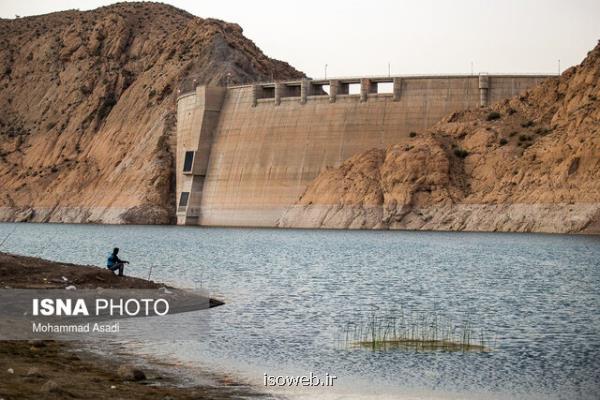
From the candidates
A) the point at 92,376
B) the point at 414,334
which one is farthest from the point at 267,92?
the point at 92,376

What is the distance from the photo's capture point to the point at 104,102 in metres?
153

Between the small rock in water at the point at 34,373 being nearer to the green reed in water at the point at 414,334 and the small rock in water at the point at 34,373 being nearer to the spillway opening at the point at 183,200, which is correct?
the green reed in water at the point at 414,334

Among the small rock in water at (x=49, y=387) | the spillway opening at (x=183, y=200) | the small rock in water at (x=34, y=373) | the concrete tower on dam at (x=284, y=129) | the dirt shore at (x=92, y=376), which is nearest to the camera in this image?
the small rock in water at (x=49, y=387)

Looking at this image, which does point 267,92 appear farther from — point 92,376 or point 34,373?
point 34,373

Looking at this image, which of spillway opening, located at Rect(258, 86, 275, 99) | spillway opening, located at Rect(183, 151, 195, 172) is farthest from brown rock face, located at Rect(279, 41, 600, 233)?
spillway opening, located at Rect(258, 86, 275, 99)

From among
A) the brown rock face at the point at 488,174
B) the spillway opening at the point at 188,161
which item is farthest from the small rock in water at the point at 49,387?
the spillway opening at the point at 188,161

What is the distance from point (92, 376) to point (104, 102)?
433ft

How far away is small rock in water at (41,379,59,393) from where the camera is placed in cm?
2020

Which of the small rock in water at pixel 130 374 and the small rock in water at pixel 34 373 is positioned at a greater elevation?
the small rock in water at pixel 34 373

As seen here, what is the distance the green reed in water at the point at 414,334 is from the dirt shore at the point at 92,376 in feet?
23.3

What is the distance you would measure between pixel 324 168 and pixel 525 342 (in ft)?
266

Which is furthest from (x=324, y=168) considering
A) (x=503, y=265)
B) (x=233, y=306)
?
(x=233, y=306)

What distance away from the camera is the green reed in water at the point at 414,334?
3183cm

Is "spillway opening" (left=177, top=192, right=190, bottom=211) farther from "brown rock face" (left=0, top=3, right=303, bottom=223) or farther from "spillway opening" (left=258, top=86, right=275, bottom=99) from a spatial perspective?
"spillway opening" (left=258, top=86, right=275, bottom=99)
